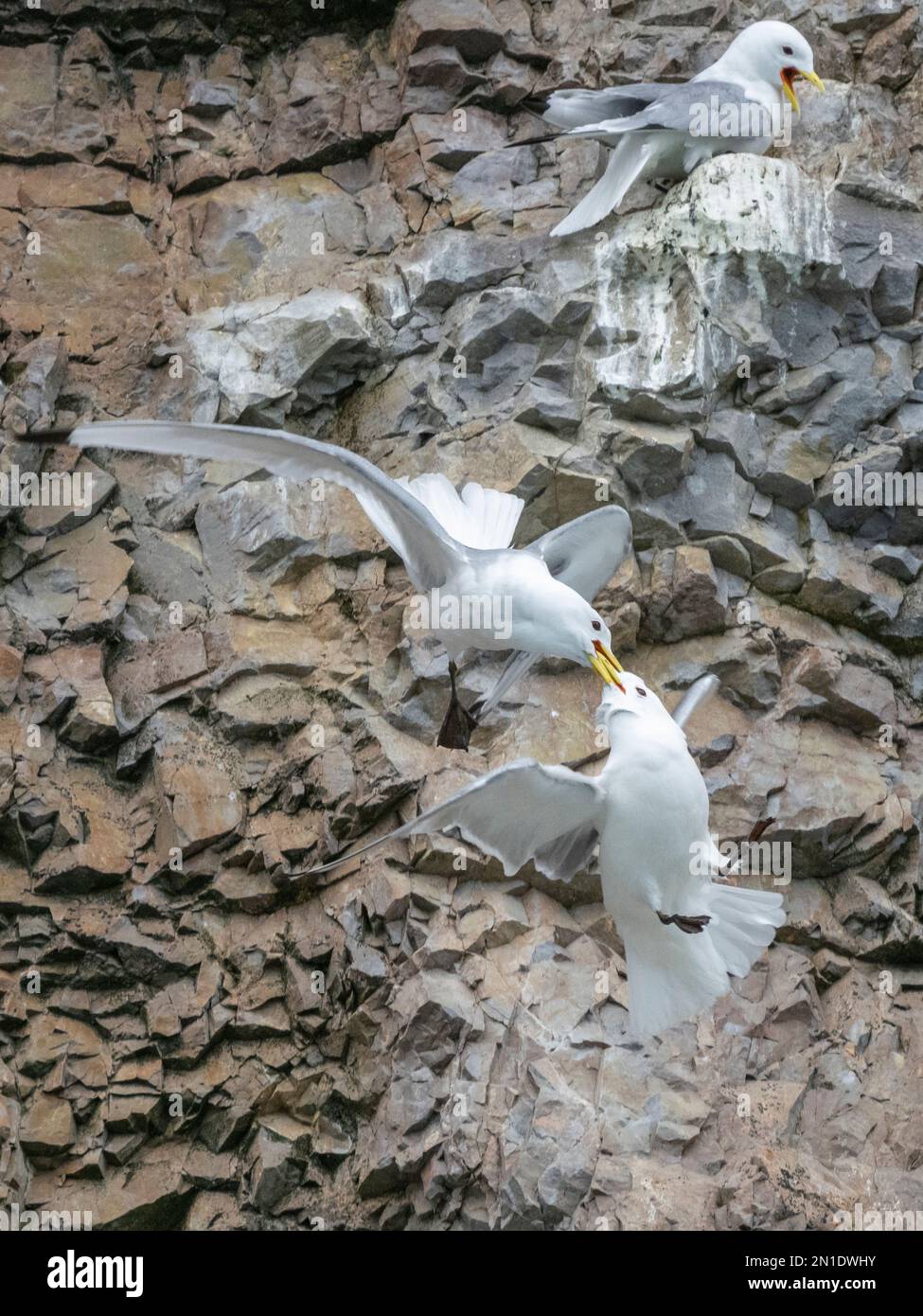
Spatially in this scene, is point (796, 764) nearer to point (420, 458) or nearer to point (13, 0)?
point (420, 458)

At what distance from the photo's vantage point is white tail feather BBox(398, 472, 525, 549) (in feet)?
21.1

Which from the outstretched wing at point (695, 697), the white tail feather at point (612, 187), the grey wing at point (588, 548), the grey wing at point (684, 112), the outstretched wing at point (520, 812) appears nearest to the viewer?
the outstretched wing at point (520, 812)

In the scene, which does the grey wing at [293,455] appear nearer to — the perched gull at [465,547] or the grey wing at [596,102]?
the perched gull at [465,547]

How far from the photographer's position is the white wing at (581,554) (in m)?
6.32

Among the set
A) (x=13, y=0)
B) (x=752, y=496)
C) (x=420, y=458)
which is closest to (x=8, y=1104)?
(x=420, y=458)

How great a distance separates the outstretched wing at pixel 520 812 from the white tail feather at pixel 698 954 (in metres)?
0.39

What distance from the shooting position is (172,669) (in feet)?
23.0

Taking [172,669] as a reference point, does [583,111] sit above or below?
above

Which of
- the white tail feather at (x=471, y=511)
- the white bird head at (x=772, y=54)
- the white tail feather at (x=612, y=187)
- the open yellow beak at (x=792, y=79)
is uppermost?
the white bird head at (x=772, y=54)

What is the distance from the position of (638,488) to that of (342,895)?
1.92 metres

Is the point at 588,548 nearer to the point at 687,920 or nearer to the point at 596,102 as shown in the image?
the point at 687,920

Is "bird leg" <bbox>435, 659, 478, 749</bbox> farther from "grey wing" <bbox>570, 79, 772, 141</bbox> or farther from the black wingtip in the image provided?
"grey wing" <bbox>570, 79, 772, 141</bbox>

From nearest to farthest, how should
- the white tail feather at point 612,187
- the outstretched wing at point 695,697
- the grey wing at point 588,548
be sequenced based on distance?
the outstretched wing at point 695,697 < the grey wing at point 588,548 < the white tail feather at point 612,187

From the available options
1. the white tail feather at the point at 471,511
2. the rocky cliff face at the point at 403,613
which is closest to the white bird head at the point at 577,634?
the white tail feather at the point at 471,511
